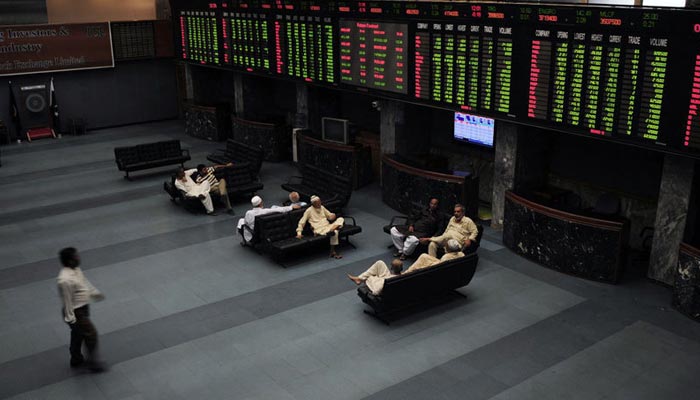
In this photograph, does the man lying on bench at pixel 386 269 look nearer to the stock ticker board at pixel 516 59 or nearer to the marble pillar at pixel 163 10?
the stock ticker board at pixel 516 59

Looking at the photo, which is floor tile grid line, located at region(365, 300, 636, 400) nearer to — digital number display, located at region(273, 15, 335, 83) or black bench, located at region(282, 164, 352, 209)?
black bench, located at region(282, 164, 352, 209)

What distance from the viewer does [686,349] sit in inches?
367

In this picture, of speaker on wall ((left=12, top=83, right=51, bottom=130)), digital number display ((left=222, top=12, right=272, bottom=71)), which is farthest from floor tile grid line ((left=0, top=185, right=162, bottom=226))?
speaker on wall ((left=12, top=83, right=51, bottom=130))

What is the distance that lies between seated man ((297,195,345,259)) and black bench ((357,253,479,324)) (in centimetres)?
241

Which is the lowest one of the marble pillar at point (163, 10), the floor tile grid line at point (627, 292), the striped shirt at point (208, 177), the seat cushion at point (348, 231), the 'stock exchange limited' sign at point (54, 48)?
the floor tile grid line at point (627, 292)

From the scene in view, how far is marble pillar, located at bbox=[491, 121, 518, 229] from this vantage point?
520 inches

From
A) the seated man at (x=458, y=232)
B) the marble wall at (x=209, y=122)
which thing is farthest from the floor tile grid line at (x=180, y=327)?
the marble wall at (x=209, y=122)

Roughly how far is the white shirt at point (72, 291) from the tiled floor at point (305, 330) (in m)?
0.91

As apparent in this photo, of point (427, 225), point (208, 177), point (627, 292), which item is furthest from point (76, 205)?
point (627, 292)

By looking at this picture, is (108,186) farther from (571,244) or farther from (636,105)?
(636,105)

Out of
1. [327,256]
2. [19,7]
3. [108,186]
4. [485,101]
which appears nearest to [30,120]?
[19,7]

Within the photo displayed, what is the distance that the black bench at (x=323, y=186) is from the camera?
14.6m

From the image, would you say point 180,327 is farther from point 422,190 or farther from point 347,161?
point 347,161

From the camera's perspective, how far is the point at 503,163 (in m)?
13.5
